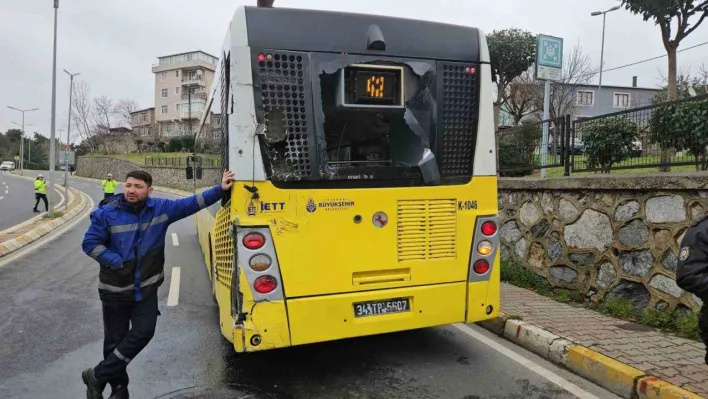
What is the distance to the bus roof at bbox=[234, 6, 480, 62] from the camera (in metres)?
3.87

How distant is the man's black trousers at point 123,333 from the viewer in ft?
11.6

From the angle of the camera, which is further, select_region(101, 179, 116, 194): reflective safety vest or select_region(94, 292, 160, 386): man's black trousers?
select_region(101, 179, 116, 194): reflective safety vest

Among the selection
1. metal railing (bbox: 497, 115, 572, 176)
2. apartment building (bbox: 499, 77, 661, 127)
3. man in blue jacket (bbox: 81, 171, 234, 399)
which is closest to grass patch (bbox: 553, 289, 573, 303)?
metal railing (bbox: 497, 115, 572, 176)

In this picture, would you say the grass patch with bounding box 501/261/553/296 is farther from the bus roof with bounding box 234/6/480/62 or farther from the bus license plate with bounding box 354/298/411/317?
the bus roof with bounding box 234/6/480/62

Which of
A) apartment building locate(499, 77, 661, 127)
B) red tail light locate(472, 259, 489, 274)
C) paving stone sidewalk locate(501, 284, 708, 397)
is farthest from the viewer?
apartment building locate(499, 77, 661, 127)

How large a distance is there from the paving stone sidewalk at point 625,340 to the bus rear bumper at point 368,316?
51.7 inches

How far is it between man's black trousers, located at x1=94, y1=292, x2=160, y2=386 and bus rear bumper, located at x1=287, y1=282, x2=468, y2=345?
40.7 inches

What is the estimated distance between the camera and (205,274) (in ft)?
29.7

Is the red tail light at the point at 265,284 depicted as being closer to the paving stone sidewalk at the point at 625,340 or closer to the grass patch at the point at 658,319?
the paving stone sidewalk at the point at 625,340

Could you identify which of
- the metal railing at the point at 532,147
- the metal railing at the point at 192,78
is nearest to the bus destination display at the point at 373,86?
the metal railing at the point at 532,147

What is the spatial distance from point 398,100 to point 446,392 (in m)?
2.43

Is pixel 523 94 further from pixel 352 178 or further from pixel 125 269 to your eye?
pixel 125 269

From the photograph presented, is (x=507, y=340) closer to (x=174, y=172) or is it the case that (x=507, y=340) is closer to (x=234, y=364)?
(x=234, y=364)

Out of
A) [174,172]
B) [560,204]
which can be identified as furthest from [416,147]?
[174,172]
